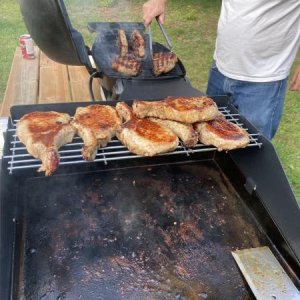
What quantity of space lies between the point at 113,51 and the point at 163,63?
674 millimetres

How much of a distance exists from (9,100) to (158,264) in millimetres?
2764

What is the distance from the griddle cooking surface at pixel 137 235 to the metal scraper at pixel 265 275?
0.06 metres

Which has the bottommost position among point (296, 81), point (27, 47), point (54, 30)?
point (27, 47)

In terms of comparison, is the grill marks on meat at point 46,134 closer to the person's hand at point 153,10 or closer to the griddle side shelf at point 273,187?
the griddle side shelf at point 273,187

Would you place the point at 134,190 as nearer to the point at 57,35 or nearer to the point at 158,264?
the point at 158,264

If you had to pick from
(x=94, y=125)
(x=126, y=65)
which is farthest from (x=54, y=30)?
(x=94, y=125)

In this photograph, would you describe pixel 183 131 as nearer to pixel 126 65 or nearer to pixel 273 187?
pixel 273 187

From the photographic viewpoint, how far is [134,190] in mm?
1901

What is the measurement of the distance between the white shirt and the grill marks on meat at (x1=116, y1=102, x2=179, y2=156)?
3.79 ft

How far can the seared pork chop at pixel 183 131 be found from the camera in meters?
1.85

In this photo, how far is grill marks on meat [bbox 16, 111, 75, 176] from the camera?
1597 mm

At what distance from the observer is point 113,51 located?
10.4ft

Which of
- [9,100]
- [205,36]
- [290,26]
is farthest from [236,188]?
[205,36]

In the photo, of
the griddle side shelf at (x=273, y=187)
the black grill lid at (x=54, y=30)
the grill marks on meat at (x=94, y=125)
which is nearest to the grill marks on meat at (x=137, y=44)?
the black grill lid at (x=54, y=30)
